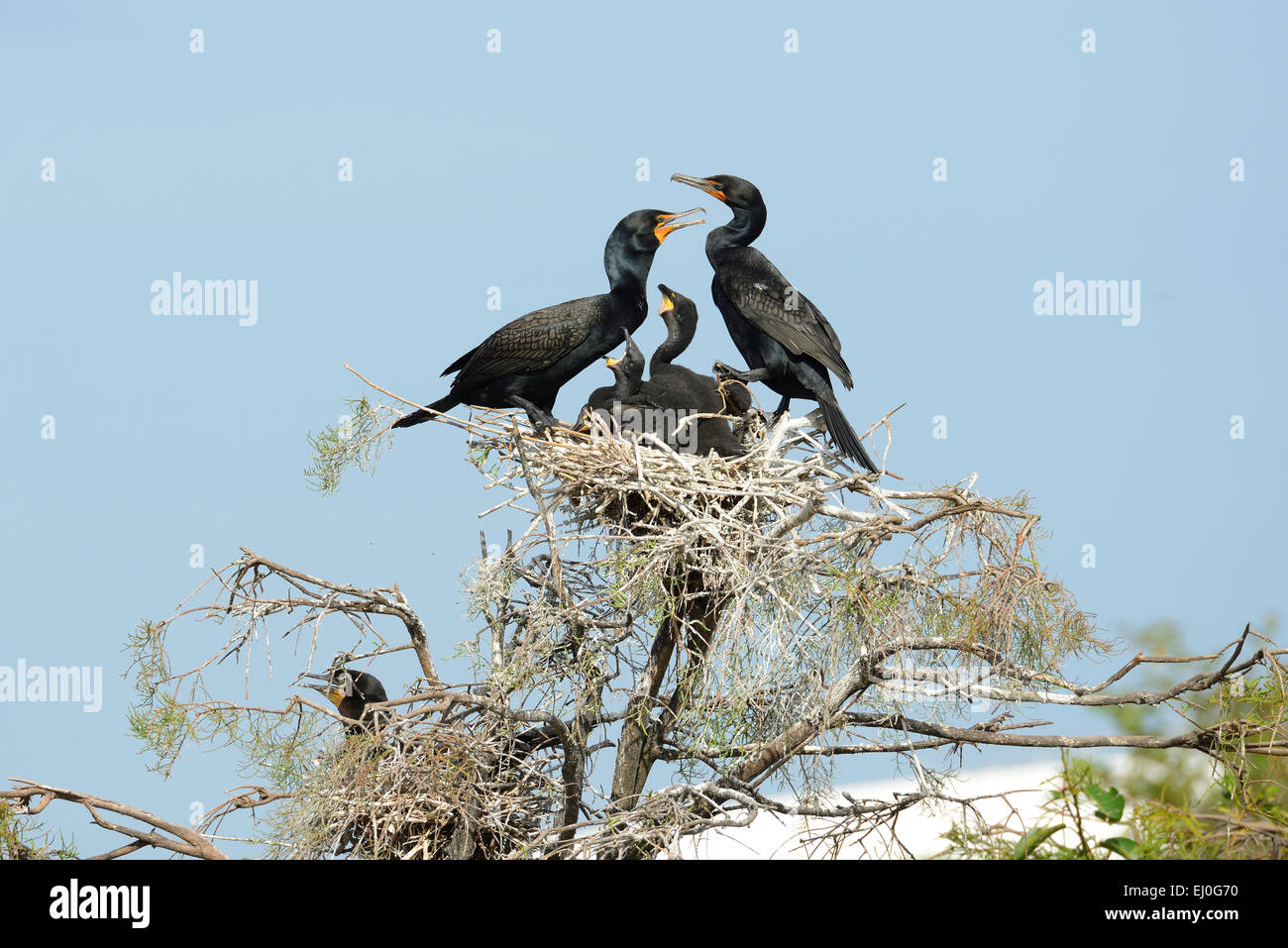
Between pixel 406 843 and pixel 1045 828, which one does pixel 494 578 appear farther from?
pixel 1045 828

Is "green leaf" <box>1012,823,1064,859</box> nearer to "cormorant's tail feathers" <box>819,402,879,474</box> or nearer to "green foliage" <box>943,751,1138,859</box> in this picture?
"green foliage" <box>943,751,1138,859</box>

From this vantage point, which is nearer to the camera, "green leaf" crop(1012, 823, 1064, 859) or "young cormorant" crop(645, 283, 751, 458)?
"green leaf" crop(1012, 823, 1064, 859)

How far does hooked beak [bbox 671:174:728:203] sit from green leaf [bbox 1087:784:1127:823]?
15.3 feet

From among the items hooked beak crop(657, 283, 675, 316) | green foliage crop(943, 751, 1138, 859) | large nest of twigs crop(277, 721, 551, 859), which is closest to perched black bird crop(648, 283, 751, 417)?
hooked beak crop(657, 283, 675, 316)

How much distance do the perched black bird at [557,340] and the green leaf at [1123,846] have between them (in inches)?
152

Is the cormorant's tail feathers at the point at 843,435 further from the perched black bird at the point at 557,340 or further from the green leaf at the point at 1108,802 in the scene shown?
the green leaf at the point at 1108,802

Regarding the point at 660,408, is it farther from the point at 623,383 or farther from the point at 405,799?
the point at 405,799

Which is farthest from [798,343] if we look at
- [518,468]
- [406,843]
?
[406,843]

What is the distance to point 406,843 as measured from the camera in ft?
18.1

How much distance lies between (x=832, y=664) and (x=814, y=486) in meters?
0.87

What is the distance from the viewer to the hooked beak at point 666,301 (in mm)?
6809

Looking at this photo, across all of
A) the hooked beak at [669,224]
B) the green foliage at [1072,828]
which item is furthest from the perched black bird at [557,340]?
the green foliage at [1072,828]

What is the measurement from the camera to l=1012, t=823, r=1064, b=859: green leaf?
124 inches

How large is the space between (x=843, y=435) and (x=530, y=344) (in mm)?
1718
